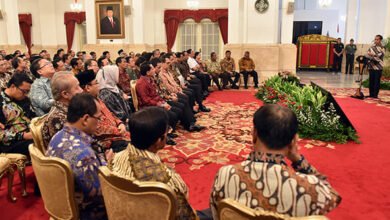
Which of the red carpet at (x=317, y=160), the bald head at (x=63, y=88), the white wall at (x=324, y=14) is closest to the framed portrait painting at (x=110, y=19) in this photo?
the red carpet at (x=317, y=160)

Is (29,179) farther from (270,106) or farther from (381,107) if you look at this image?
(381,107)

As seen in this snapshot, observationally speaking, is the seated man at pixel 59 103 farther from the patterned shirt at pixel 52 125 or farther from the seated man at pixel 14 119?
the seated man at pixel 14 119

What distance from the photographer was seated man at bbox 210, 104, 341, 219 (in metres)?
1.43

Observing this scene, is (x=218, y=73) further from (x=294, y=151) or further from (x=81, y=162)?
(x=294, y=151)

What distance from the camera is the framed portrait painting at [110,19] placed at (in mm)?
11953

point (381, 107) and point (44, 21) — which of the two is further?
point (44, 21)

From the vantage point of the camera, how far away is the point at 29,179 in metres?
3.81

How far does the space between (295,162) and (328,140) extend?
3.60 m

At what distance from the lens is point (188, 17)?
14.1m

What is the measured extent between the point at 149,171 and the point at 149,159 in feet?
0.24

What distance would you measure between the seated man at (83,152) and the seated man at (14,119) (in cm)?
150

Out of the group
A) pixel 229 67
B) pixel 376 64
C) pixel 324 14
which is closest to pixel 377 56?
Result: pixel 376 64

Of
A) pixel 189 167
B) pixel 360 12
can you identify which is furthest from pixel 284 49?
pixel 189 167

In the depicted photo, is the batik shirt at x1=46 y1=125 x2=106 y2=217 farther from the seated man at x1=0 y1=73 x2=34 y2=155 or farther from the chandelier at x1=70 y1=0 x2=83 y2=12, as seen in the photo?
the chandelier at x1=70 y1=0 x2=83 y2=12
